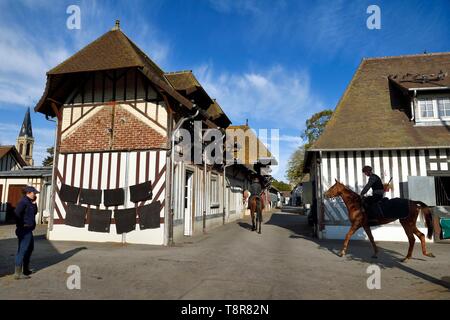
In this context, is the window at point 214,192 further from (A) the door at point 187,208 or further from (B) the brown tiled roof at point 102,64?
(B) the brown tiled roof at point 102,64

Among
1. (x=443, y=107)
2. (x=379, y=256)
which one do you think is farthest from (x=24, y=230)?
(x=443, y=107)

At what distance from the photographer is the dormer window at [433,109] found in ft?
34.4

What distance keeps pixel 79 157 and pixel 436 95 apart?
1253 cm

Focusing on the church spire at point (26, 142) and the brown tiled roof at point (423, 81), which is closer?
the brown tiled roof at point (423, 81)

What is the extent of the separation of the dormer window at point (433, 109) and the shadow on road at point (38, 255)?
1182 cm

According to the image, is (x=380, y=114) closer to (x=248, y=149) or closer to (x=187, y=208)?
(x=187, y=208)

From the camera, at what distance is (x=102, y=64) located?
8859 millimetres

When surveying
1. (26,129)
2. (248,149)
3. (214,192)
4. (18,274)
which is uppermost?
(26,129)

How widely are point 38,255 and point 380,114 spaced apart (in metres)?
11.7

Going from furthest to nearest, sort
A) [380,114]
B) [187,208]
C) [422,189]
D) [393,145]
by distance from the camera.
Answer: [380,114]
[187,208]
[393,145]
[422,189]

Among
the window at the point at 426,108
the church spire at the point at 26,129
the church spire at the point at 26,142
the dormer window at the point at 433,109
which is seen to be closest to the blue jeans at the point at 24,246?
the dormer window at the point at 433,109

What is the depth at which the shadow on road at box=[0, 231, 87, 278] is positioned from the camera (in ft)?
18.8
